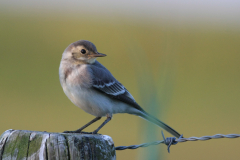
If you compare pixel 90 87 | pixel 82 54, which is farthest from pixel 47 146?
pixel 82 54

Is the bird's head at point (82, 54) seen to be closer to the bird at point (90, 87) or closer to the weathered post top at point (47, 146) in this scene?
the bird at point (90, 87)

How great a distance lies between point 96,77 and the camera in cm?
529

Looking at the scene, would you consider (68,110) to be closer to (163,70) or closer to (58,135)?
(58,135)

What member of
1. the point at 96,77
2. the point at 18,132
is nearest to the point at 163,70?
the point at 18,132

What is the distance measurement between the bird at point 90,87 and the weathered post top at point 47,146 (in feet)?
6.21

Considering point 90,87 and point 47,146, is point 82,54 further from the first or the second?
point 47,146

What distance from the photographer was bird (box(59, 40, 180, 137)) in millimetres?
5109

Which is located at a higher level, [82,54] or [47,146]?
[82,54]

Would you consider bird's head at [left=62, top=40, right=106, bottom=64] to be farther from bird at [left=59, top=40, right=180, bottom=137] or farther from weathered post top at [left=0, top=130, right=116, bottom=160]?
weathered post top at [left=0, top=130, right=116, bottom=160]

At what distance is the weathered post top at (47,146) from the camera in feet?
9.00

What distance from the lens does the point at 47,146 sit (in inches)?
108

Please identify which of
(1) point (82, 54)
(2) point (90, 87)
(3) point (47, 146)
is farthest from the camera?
(1) point (82, 54)

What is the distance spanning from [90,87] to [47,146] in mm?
2455

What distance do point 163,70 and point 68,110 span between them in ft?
49.1
